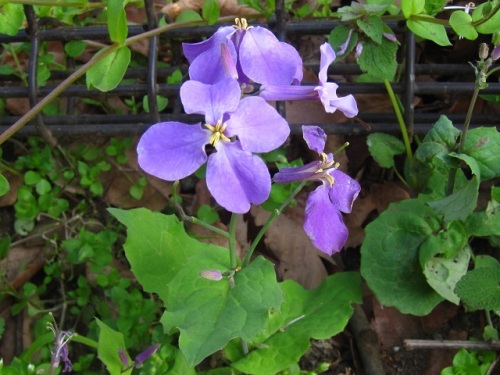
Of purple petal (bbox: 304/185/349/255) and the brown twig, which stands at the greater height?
purple petal (bbox: 304/185/349/255)

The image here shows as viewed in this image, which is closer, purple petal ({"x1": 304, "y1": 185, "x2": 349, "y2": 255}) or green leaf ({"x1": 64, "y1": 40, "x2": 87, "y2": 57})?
purple petal ({"x1": 304, "y1": 185, "x2": 349, "y2": 255})

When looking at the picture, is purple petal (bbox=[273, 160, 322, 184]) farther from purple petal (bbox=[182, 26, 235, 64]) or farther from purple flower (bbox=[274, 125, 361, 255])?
purple petal (bbox=[182, 26, 235, 64])

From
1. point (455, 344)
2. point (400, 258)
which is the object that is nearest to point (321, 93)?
point (400, 258)

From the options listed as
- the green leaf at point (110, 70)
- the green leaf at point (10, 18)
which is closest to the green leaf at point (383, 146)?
the green leaf at point (110, 70)

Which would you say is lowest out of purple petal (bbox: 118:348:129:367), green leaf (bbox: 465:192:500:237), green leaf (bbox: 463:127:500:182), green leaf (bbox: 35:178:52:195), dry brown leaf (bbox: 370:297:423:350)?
dry brown leaf (bbox: 370:297:423:350)

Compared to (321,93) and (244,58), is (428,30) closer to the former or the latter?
(321,93)

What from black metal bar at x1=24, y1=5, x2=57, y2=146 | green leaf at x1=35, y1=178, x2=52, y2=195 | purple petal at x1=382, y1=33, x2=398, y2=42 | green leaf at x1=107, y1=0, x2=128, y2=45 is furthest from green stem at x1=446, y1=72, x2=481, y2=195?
green leaf at x1=35, y1=178, x2=52, y2=195

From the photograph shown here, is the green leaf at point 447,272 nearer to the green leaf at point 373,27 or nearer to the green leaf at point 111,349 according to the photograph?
the green leaf at point 373,27
